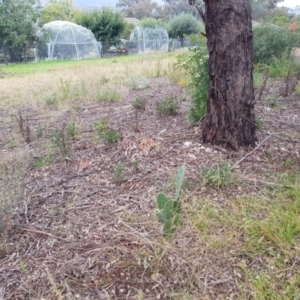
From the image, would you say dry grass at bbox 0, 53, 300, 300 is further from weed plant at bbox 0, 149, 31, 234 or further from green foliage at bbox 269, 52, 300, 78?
green foliage at bbox 269, 52, 300, 78

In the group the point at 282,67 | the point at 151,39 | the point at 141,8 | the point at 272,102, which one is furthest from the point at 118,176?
the point at 141,8

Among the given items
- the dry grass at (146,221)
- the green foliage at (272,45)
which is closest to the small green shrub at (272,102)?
the dry grass at (146,221)

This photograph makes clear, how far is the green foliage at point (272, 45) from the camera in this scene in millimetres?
6234

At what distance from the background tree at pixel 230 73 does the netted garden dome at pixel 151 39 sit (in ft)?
Result: 69.7

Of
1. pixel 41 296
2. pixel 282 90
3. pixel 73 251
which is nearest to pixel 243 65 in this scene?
pixel 73 251

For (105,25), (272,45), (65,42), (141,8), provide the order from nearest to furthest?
(272,45) < (65,42) < (105,25) < (141,8)

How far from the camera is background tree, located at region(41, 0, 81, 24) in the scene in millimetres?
31734

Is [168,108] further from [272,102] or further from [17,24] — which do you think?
[17,24]

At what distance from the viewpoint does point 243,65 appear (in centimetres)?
227

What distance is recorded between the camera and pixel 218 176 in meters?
1.96

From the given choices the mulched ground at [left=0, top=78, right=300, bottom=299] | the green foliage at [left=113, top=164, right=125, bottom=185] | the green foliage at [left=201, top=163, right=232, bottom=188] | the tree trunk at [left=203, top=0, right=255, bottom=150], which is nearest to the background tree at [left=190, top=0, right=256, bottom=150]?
the tree trunk at [left=203, top=0, right=255, bottom=150]

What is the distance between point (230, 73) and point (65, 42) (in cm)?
1889

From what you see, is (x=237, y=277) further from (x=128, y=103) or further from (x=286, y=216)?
(x=128, y=103)

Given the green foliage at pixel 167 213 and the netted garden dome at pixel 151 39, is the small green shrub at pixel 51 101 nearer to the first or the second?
the green foliage at pixel 167 213
